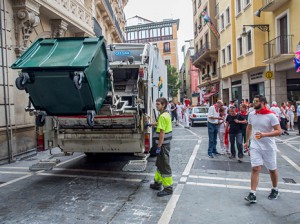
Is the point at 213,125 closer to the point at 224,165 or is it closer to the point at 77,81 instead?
the point at 224,165

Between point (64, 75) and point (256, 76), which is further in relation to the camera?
point (256, 76)

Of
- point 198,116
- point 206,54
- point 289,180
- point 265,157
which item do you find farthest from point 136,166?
point 206,54

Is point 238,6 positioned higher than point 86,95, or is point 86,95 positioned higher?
point 238,6

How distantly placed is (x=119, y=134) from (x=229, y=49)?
21638 mm

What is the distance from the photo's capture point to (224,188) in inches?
237

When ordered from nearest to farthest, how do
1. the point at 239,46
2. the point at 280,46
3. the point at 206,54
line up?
the point at 280,46 < the point at 239,46 < the point at 206,54

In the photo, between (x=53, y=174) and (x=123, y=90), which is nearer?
(x=53, y=174)

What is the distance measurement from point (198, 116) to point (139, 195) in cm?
1488

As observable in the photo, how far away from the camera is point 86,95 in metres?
5.74

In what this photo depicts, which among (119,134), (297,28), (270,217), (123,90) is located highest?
(297,28)

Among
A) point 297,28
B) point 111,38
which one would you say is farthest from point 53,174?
point 111,38

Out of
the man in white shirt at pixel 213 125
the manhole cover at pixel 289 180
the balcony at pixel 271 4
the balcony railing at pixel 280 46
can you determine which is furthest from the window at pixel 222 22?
the manhole cover at pixel 289 180

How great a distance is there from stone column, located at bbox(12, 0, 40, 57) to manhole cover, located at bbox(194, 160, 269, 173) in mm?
6514

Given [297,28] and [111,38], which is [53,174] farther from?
[111,38]
